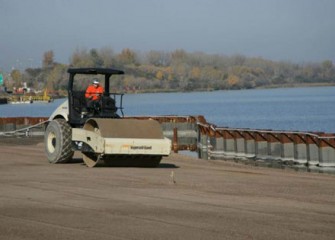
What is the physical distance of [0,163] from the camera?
926 inches

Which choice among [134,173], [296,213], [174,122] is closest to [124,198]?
[296,213]

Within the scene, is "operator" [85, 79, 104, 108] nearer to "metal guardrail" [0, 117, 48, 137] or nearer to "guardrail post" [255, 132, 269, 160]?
"guardrail post" [255, 132, 269, 160]

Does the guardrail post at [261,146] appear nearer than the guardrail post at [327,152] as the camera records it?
No

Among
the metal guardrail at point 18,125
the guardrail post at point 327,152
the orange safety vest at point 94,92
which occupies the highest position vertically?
the orange safety vest at point 94,92

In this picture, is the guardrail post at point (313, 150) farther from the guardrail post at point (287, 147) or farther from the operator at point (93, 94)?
the operator at point (93, 94)

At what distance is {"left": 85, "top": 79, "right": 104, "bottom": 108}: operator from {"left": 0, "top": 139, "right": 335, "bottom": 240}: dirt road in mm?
1799

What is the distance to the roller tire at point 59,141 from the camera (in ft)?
73.7

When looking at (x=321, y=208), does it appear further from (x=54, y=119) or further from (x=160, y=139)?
(x=54, y=119)

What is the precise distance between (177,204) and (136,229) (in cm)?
272

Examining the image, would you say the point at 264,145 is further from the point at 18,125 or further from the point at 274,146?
the point at 18,125

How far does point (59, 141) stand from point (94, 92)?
1597 mm

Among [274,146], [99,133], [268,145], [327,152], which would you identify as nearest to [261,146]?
[268,145]

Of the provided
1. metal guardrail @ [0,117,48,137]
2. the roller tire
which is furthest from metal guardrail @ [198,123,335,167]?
metal guardrail @ [0,117,48,137]

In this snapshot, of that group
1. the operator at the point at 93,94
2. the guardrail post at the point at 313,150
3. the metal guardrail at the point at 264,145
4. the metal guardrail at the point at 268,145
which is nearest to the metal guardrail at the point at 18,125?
the metal guardrail at the point at 264,145
